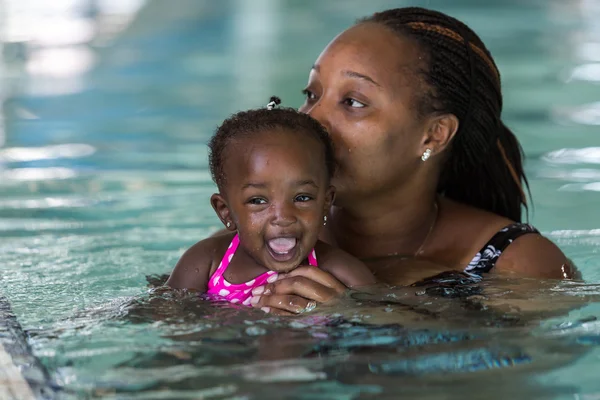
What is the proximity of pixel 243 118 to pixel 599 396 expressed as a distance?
140cm

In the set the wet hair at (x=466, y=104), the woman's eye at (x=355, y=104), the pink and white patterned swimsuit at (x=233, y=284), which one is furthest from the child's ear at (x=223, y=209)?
the wet hair at (x=466, y=104)

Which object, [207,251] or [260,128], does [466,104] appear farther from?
[207,251]

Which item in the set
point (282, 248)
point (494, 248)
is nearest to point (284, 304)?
point (282, 248)

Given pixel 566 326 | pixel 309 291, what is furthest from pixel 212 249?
pixel 566 326

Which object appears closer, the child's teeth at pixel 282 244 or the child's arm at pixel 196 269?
the child's teeth at pixel 282 244

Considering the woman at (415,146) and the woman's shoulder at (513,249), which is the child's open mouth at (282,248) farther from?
the woman's shoulder at (513,249)

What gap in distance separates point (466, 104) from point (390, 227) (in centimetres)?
55

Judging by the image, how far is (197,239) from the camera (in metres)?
4.96

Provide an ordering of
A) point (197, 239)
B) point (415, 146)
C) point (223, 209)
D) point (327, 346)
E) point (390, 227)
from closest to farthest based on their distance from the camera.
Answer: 1. point (327, 346)
2. point (223, 209)
3. point (415, 146)
4. point (390, 227)
5. point (197, 239)

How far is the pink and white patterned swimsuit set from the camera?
10.8 feet

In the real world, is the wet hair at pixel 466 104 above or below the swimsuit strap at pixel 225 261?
above

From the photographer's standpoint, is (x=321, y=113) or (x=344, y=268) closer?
(x=344, y=268)

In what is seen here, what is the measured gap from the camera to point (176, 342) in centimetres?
284

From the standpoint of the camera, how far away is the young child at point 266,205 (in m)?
3.13
